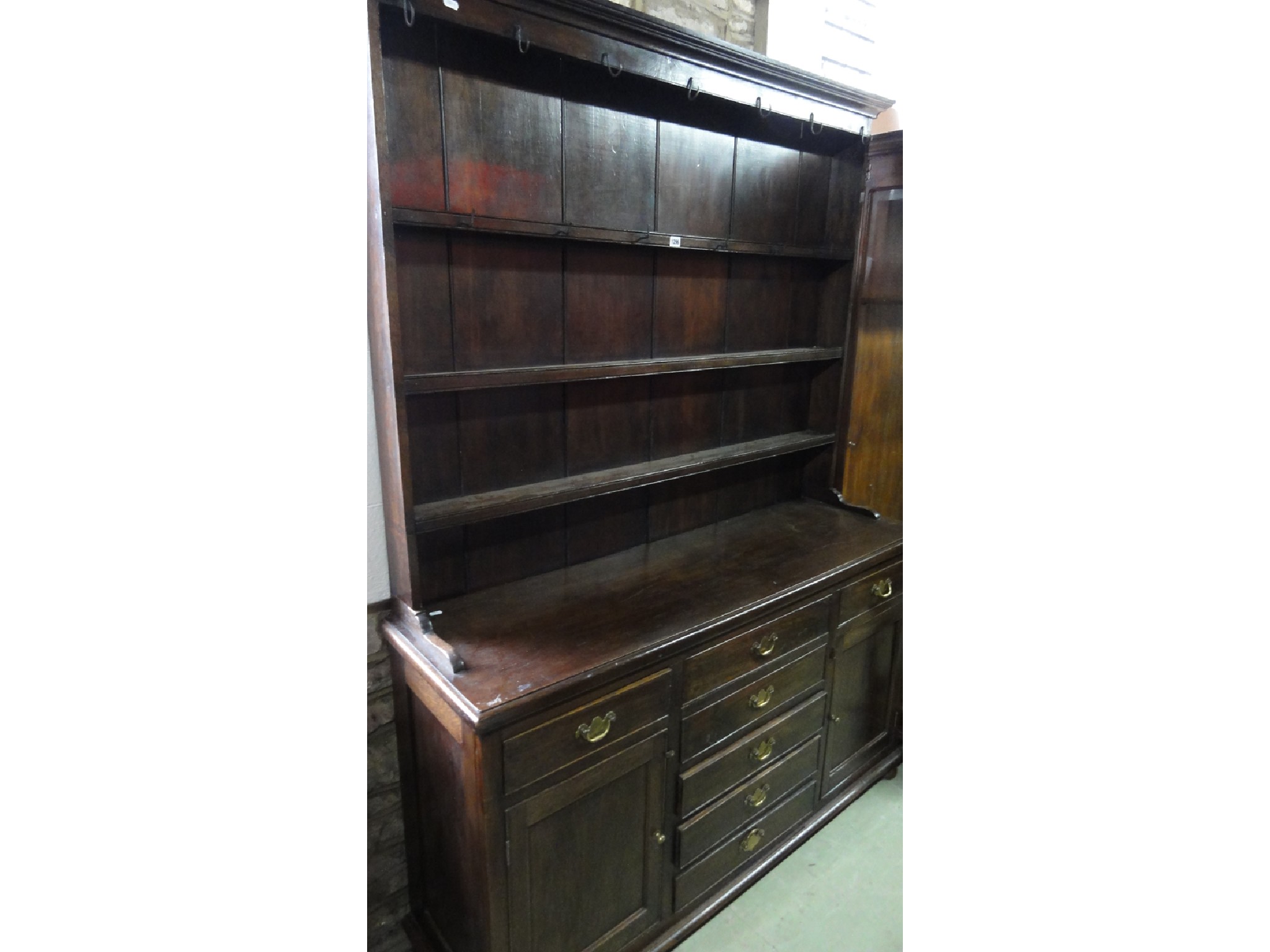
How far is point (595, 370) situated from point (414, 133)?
645 mm

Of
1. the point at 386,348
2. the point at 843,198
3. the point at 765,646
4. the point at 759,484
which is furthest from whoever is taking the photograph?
the point at 759,484

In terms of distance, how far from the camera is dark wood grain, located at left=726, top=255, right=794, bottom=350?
2135 millimetres

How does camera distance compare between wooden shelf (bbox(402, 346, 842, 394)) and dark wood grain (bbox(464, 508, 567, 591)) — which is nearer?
wooden shelf (bbox(402, 346, 842, 394))

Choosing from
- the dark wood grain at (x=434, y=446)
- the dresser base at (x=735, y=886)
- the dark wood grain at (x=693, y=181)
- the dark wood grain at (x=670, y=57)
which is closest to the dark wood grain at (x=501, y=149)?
the dark wood grain at (x=670, y=57)

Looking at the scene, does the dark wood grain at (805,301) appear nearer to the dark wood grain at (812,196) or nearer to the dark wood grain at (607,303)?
the dark wood grain at (812,196)

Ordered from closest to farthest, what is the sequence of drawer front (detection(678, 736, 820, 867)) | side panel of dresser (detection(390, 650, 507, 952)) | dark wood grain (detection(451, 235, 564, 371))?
side panel of dresser (detection(390, 650, 507, 952)) < dark wood grain (detection(451, 235, 564, 371)) < drawer front (detection(678, 736, 820, 867))

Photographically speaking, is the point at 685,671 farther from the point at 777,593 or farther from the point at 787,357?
the point at 787,357

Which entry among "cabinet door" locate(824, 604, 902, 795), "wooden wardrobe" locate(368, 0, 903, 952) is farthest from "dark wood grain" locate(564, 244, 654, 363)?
"cabinet door" locate(824, 604, 902, 795)

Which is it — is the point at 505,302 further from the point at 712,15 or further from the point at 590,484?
the point at 712,15

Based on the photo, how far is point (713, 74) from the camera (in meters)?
1.70

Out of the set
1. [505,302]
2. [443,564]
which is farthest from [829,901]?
[505,302]

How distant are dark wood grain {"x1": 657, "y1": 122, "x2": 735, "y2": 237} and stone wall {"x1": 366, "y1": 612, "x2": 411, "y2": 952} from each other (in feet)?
4.34

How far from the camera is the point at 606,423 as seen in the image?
76.3 inches

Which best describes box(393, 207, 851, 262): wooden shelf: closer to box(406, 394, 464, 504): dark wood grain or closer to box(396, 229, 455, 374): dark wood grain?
box(396, 229, 455, 374): dark wood grain
